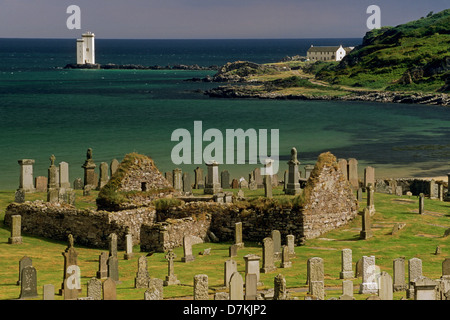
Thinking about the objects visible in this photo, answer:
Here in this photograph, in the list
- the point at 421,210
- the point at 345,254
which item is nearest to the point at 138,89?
the point at 421,210

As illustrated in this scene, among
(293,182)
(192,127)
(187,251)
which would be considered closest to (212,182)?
(293,182)

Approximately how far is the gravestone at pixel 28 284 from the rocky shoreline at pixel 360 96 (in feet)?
362

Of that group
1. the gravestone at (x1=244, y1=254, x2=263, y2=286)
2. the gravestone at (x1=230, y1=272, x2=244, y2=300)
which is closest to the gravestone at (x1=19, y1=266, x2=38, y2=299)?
the gravestone at (x1=230, y1=272, x2=244, y2=300)

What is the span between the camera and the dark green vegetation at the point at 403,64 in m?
146

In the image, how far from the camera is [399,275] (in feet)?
77.8

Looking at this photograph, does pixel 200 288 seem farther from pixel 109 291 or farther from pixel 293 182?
pixel 293 182

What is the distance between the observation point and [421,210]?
36719mm

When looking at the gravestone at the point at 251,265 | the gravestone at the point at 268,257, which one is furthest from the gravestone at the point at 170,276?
the gravestone at the point at 268,257

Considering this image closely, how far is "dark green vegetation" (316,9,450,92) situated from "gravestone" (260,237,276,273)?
4544 inches

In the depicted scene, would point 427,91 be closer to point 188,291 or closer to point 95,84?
point 95,84

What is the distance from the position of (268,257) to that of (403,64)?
136 metres

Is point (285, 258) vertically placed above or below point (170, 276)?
above

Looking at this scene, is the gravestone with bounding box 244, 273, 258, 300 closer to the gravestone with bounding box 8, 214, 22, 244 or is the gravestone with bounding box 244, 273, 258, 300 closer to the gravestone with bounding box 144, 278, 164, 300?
the gravestone with bounding box 144, 278, 164, 300

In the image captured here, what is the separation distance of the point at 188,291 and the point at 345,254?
483cm
